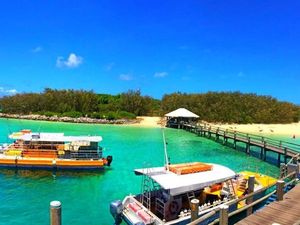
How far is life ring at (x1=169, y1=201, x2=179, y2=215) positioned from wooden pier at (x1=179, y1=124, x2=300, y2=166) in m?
14.2

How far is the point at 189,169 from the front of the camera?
15.1 meters

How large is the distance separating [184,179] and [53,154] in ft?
50.2

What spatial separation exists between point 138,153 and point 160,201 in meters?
20.0

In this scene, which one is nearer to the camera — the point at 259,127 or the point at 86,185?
the point at 86,185

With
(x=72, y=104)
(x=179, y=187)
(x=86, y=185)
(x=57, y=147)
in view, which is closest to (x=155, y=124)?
(x=72, y=104)

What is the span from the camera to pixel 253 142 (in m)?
36.1

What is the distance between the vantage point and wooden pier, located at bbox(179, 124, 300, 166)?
99.6 ft

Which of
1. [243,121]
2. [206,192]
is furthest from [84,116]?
[206,192]

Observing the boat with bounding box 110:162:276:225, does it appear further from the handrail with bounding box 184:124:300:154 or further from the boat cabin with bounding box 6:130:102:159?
the handrail with bounding box 184:124:300:154

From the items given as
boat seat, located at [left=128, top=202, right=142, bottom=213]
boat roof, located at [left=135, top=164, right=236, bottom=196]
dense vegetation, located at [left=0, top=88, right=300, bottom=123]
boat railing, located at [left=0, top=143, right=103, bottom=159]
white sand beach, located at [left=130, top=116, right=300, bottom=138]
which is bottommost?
boat seat, located at [left=128, top=202, right=142, bottom=213]

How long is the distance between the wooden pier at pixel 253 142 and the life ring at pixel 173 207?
14.2 meters

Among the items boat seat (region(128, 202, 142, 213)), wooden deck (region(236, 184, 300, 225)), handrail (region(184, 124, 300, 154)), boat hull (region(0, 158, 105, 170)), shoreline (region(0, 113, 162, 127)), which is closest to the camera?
wooden deck (region(236, 184, 300, 225))

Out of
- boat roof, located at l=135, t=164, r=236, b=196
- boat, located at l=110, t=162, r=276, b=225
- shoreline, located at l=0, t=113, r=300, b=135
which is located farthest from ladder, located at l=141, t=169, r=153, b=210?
shoreline, located at l=0, t=113, r=300, b=135

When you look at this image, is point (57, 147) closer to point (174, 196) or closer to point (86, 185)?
point (86, 185)
